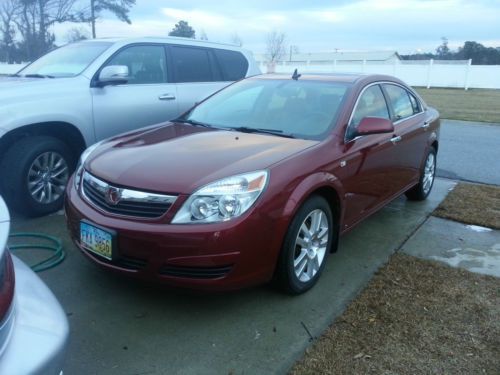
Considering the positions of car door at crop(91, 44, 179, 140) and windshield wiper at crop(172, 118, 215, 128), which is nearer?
windshield wiper at crop(172, 118, 215, 128)

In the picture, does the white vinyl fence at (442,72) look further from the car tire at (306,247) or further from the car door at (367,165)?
the car tire at (306,247)

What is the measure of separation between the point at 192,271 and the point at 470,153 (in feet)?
26.2

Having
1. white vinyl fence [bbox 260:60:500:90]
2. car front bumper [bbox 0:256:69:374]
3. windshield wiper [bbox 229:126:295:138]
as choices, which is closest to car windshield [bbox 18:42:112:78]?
windshield wiper [bbox 229:126:295:138]

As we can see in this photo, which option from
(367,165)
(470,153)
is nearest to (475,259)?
(367,165)

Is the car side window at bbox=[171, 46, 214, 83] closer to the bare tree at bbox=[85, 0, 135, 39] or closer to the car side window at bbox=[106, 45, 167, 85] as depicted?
the car side window at bbox=[106, 45, 167, 85]

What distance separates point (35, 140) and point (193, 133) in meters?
1.76

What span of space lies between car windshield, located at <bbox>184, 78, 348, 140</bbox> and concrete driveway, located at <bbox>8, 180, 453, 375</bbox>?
120 cm

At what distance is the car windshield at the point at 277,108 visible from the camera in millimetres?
3858

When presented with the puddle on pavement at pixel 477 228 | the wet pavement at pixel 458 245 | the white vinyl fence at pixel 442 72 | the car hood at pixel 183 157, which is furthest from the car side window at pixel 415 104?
the white vinyl fence at pixel 442 72

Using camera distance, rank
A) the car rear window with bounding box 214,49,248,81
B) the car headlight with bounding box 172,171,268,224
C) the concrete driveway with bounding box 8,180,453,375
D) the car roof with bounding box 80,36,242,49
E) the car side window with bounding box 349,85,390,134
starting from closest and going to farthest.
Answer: the concrete driveway with bounding box 8,180,453,375 → the car headlight with bounding box 172,171,268,224 → the car side window with bounding box 349,85,390,134 → the car roof with bounding box 80,36,242,49 → the car rear window with bounding box 214,49,248,81

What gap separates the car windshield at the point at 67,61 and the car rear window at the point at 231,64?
175 cm

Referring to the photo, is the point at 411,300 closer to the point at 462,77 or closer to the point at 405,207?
the point at 405,207

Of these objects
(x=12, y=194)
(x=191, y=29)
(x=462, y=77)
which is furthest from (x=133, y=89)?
(x=191, y=29)

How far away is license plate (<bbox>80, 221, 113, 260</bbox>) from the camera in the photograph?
2920 mm
